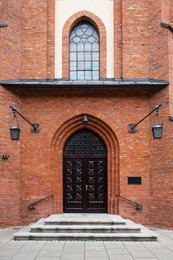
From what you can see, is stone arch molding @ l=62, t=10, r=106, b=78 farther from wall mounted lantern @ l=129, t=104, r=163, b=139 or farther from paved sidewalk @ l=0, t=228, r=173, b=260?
paved sidewalk @ l=0, t=228, r=173, b=260

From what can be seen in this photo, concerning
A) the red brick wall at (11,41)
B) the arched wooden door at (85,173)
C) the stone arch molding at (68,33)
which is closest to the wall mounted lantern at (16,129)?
the arched wooden door at (85,173)

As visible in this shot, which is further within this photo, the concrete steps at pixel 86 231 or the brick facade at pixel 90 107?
the brick facade at pixel 90 107

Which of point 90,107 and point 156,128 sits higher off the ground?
point 90,107

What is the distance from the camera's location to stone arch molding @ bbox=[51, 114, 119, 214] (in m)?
13.2

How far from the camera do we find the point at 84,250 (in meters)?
8.97

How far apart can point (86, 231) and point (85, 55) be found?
23.4 ft

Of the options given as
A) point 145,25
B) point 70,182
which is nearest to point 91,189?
point 70,182

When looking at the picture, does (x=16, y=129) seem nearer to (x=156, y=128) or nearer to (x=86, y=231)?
(x=86, y=231)

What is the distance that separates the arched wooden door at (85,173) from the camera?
13555 millimetres

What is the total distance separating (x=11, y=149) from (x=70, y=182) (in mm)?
2687

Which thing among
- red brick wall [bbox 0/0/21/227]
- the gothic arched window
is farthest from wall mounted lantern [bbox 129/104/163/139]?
red brick wall [bbox 0/0/21/227]

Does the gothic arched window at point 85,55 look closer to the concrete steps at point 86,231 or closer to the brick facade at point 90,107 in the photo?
the brick facade at point 90,107

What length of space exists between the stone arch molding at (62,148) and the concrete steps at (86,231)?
1.78 m

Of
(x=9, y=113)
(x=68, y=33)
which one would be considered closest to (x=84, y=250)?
(x=9, y=113)
